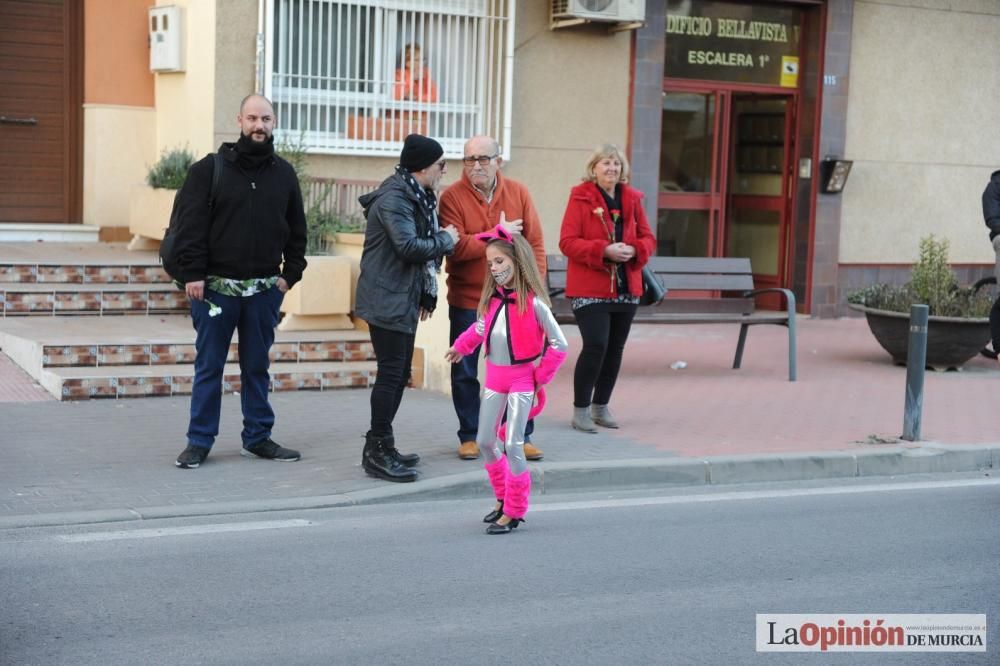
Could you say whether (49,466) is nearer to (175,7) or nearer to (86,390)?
(86,390)

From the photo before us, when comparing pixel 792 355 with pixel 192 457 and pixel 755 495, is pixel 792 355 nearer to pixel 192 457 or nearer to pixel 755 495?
pixel 755 495

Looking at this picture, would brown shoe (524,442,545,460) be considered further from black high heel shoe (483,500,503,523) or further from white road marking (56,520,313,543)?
white road marking (56,520,313,543)

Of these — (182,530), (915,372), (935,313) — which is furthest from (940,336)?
(182,530)

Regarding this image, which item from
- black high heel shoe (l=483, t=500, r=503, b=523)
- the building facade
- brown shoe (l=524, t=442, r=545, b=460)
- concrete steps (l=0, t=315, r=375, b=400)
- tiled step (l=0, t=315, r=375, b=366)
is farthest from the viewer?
the building facade

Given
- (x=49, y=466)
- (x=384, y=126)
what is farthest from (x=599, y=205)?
(x=384, y=126)

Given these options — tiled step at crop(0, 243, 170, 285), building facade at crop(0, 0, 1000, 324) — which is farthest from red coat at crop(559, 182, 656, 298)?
building facade at crop(0, 0, 1000, 324)

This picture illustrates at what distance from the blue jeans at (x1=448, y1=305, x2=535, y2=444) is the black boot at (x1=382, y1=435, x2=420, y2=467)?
0.48 m

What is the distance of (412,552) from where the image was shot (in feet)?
21.0

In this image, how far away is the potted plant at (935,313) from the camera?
1232 cm

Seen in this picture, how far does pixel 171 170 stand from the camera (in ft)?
41.2

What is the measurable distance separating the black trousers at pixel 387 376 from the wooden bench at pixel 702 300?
11.2ft

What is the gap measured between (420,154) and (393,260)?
24.0 inches

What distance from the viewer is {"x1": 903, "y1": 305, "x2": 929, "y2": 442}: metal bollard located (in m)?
9.10

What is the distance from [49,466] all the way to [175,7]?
6.64m
